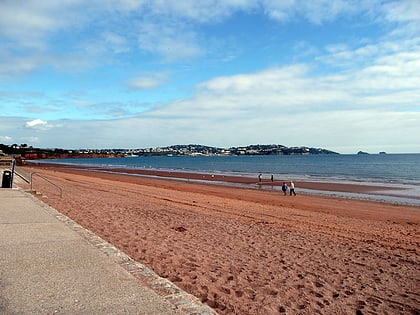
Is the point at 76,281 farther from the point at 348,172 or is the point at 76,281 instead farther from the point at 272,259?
the point at 348,172

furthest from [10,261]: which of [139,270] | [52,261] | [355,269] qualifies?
[355,269]

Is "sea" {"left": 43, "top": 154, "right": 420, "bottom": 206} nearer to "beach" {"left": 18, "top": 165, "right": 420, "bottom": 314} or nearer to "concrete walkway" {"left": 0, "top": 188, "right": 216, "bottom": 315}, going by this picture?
"beach" {"left": 18, "top": 165, "right": 420, "bottom": 314}

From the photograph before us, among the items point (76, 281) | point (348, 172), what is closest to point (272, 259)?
point (76, 281)

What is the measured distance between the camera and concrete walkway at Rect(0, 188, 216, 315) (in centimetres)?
372

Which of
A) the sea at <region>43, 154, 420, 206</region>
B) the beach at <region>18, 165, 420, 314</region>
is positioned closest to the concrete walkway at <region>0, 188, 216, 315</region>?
the beach at <region>18, 165, 420, 314</region>

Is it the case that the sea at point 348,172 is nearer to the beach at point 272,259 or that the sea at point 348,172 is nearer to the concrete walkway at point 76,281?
the beach at point 272,259

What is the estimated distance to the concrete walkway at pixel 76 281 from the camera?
12.2ft

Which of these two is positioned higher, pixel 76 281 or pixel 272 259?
pixel 76 281

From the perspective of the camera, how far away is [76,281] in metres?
4.45

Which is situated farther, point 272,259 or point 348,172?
point 348,172

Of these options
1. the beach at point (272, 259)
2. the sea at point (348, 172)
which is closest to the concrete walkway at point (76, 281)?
the beach at point (272, 259)

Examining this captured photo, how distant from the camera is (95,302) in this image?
151 inches

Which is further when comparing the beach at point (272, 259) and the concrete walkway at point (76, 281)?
the beach at point (272, 259)

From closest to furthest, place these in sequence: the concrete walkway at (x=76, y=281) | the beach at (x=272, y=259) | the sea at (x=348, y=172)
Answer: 1. the concrete walkway at (x=76, y=281)
2. the beach at (x=272, y=259)
3. the sea at (x=348, y=172)
